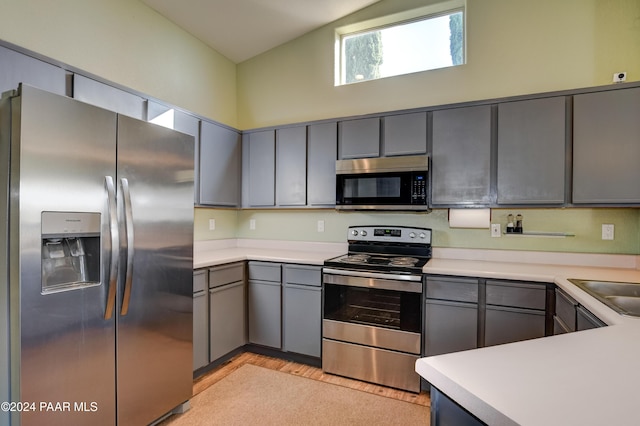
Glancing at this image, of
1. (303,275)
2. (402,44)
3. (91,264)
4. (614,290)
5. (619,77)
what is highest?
(402,44)

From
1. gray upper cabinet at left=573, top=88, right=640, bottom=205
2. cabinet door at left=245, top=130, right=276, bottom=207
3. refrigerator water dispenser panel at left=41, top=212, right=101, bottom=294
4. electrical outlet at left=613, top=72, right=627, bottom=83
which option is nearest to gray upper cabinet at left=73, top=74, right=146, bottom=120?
refrigerator water dispenser panel at left=41, top=212, right=101, bottom=294

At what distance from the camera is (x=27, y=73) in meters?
1.79

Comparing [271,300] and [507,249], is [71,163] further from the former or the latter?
[507,249]

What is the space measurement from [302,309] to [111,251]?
5.26 ft

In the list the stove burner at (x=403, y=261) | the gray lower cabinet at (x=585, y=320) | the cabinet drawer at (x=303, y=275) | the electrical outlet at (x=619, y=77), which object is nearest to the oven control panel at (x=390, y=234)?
the stove burner at (x=403, y=261)

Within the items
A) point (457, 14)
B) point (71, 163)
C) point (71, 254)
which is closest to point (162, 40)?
point (71, 163)

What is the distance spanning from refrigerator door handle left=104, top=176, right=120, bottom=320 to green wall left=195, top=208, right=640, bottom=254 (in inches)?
62.8

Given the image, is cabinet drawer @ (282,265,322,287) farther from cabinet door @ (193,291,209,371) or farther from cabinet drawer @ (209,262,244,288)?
cabinet door @ (193,291,209,371)

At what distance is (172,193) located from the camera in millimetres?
2086

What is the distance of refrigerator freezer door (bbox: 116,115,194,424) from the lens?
1.80m

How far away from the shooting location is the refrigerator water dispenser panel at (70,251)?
1.51m

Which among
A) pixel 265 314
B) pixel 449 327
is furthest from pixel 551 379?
pixel 265 314

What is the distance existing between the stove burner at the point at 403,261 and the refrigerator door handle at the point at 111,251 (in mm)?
1851

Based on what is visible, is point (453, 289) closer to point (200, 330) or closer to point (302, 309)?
point (302, 309)
